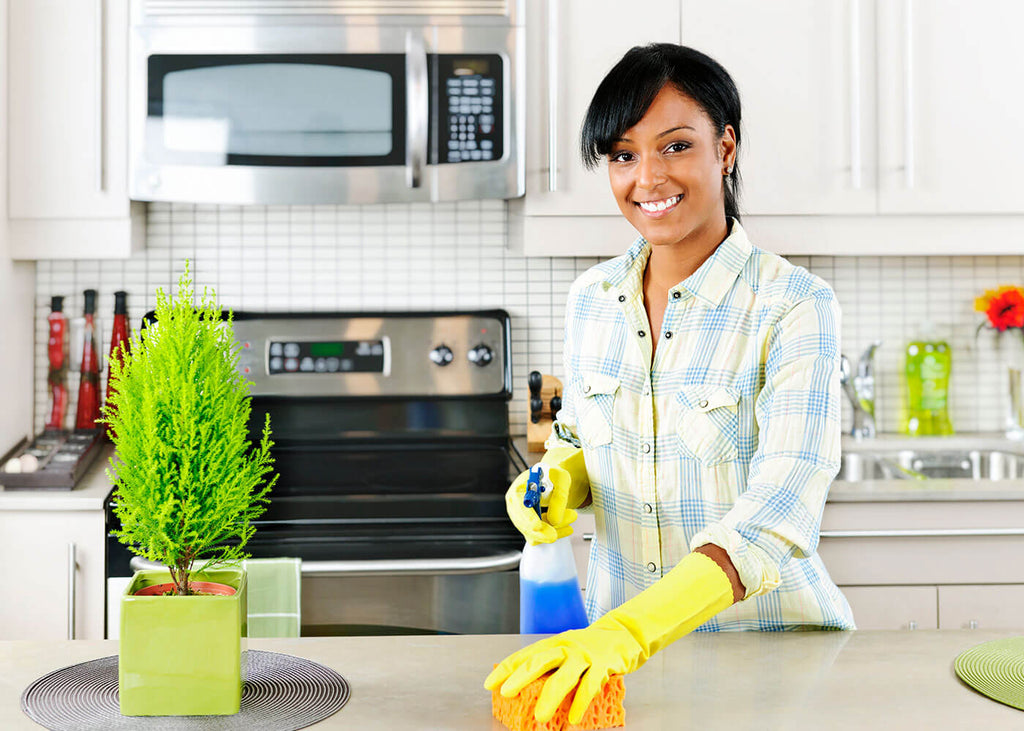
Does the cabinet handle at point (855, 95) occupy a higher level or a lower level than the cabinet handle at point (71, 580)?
higher

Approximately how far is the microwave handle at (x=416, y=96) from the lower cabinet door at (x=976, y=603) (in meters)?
1.45

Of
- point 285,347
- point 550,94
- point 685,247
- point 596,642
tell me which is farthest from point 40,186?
point 596,642

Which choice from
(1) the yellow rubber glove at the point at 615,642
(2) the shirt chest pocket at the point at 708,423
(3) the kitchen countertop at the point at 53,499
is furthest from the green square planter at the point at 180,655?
(3) the kitchen countertop at the point at 53,499

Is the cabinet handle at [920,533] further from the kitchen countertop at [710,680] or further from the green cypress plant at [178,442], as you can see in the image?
the green cypress plant at [178,442]

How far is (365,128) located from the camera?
2.34m

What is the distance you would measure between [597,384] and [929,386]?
1.55 metres

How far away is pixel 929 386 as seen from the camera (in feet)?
9.01

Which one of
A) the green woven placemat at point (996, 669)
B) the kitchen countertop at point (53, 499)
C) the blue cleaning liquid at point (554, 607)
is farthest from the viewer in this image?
the kitchen countertop at point (53, 499)

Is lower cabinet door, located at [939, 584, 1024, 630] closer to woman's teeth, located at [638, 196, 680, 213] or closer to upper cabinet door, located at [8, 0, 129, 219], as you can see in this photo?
woman's teeth, located at [638, 196, 680, 213]

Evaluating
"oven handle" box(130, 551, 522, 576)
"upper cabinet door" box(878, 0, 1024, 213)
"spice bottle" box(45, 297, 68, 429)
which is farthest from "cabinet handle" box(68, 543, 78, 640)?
"upper cabinet door" box(878, 0, 1024, 213)

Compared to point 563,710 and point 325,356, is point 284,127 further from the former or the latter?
point 563,710

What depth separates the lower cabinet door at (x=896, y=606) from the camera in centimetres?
221

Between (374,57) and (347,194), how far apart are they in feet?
0.99

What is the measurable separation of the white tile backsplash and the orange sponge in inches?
70.9
